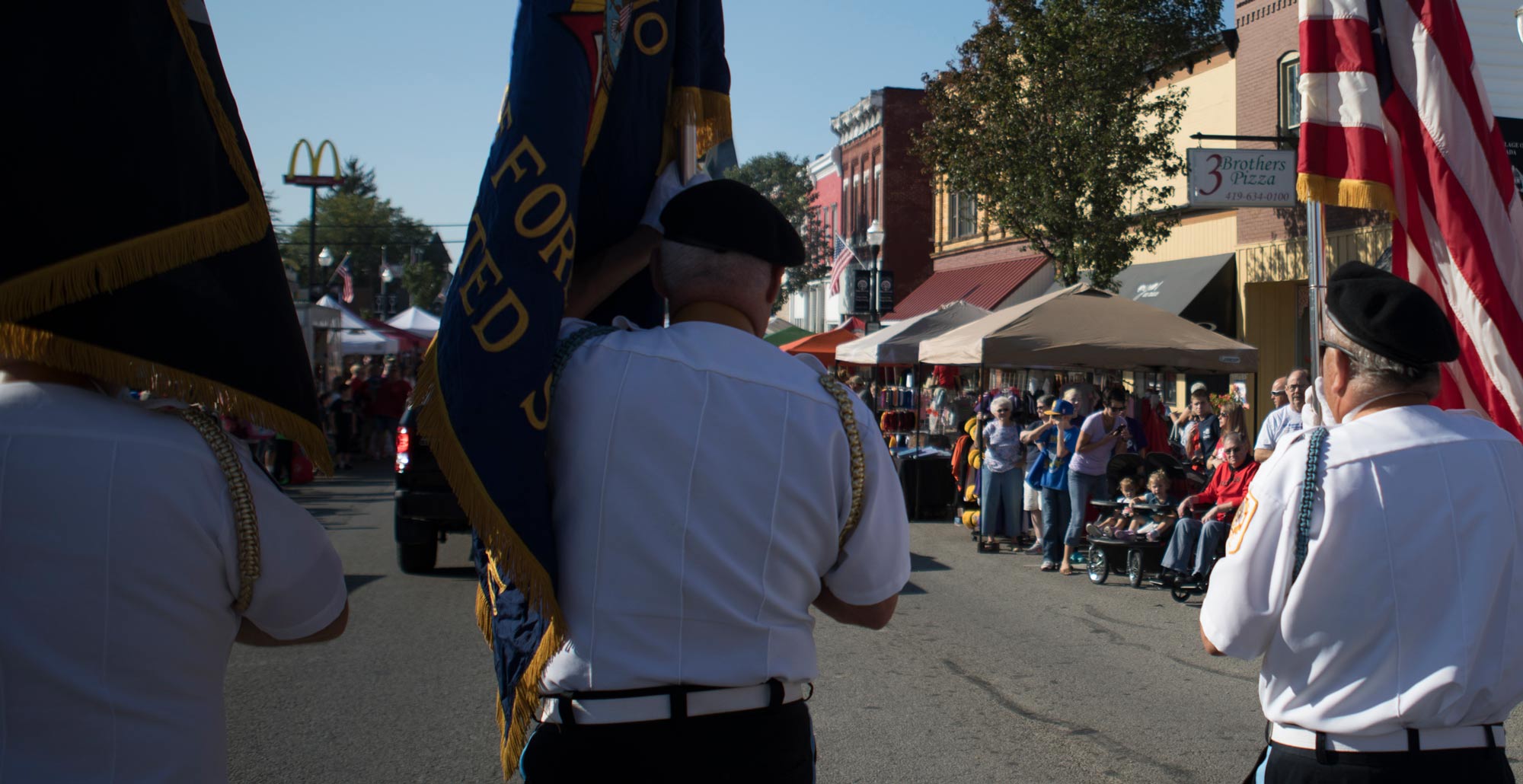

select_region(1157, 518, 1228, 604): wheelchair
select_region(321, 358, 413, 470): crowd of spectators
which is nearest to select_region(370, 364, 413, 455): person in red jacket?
select_region(321, 358, 413, 470): crowd of spectators

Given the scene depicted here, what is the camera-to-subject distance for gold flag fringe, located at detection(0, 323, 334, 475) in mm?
1917

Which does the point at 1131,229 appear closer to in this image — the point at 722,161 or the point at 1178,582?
the point at 1178,582

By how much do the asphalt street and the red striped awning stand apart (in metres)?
17.8

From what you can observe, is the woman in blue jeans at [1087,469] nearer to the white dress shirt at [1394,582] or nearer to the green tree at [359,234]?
the white dress shirt at [1394,582]

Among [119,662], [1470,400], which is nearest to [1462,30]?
[1470,400]

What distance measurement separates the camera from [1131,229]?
23766mm

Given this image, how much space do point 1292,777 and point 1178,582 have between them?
784 cm

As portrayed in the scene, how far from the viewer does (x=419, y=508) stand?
32.5ft

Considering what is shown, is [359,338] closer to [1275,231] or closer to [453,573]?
[1275,231]

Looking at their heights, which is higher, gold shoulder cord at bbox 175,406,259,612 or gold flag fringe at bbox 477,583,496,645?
gold shoulder cord at bbox 175,406,259,612

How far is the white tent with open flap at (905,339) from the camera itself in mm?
17109

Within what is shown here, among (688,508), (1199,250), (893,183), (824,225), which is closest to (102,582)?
(688,508)

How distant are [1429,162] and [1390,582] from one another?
2.86m

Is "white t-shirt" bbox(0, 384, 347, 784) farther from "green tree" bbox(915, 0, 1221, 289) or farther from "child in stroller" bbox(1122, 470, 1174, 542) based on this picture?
"green tree" bbox(915, 0, 1221, 289)
